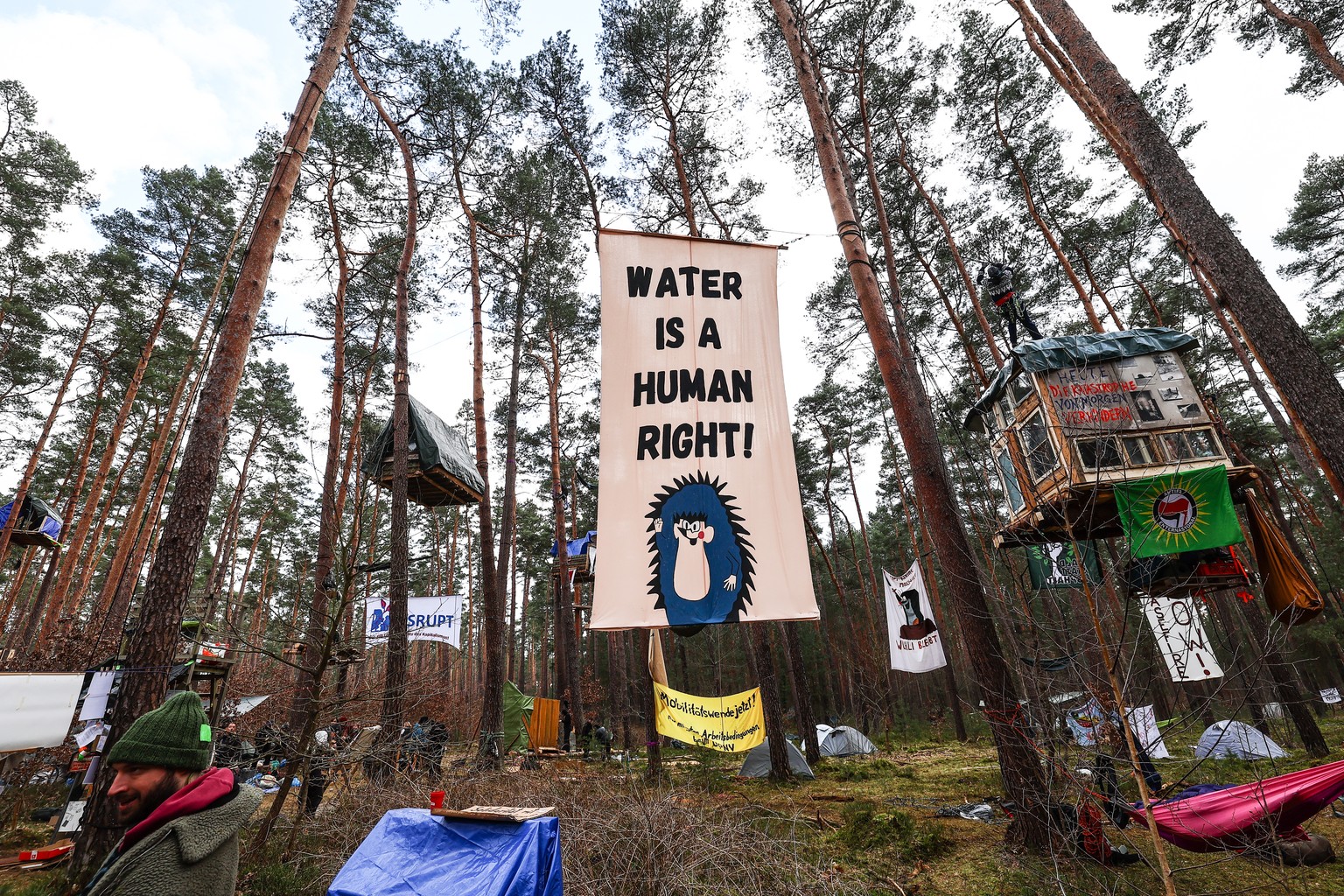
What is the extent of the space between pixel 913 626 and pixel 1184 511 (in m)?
5.58

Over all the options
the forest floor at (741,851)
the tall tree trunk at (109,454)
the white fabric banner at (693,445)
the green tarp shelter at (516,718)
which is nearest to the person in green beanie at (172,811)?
the forest floor at (741,851)

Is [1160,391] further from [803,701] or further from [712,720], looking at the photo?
[803,701]

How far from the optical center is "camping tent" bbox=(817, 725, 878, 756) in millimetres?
16062

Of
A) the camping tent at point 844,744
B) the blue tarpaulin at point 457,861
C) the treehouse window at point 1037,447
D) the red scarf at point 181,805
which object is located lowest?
the camping tent at point 844,744

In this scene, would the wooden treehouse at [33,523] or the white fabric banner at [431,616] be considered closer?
the white fabric banner at [431,616]

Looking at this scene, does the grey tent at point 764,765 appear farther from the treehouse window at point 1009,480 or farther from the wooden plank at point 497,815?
the wooden plank at point 497,815

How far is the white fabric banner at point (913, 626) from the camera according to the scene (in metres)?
10.2

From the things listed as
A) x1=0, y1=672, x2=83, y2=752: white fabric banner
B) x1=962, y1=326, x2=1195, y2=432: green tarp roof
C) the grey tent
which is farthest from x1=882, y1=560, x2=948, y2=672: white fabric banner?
x1=0, y1=672, x2=83, y2=752: white fabric banner

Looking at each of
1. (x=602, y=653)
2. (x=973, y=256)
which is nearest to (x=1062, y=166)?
(x=973, y=256)

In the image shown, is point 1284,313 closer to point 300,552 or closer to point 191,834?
point 191,834

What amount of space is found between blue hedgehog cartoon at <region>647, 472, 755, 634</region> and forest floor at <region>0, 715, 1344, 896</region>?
1892 mm

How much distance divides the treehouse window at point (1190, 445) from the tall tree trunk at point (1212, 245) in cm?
124

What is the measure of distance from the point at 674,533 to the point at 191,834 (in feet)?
8.58

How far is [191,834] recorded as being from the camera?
1678 mm
